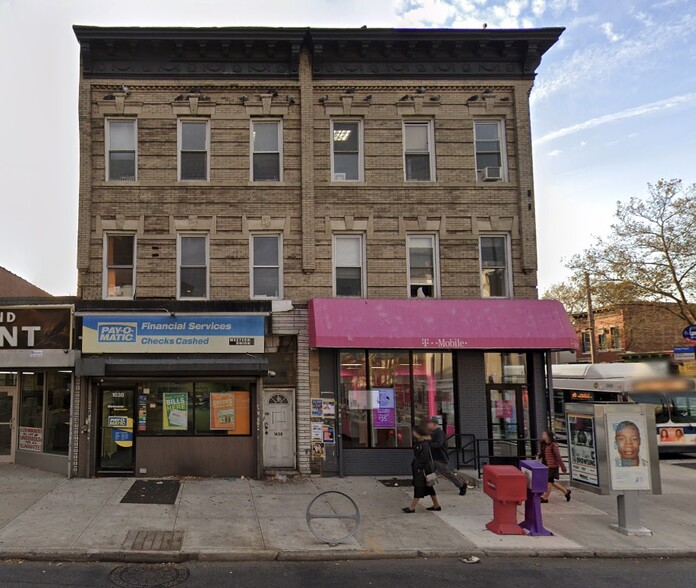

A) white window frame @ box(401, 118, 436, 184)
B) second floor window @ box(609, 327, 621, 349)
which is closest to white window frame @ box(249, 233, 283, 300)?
white window frame @ box(401, 118, 436, 184)

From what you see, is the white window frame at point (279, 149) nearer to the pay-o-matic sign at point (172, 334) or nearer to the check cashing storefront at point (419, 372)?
the check cashing storefront at point (419, 372)

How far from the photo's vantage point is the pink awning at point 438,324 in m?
12.7

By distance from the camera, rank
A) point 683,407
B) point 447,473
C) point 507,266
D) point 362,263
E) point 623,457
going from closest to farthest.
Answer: point 623,457, point 447,473, point 362,263, point 507,266, point 683,407

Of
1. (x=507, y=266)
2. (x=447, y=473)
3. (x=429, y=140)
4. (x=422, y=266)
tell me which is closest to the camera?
(x=447, y=473)

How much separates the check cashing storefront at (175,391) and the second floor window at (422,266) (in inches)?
150

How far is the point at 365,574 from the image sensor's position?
23.8 feet

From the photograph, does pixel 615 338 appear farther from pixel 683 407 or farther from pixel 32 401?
pixel 32 401

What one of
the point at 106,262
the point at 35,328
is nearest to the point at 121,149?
the point at 106,262

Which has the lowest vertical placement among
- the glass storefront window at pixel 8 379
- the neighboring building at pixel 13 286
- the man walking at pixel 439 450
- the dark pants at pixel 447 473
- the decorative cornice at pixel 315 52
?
the dark pants at pixel 447 473

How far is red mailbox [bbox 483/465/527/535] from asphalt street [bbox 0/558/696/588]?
96cm

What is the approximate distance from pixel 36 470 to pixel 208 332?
5364mm

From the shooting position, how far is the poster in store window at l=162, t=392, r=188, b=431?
12.9 meters

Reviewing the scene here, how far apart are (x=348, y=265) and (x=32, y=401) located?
28.7 ft

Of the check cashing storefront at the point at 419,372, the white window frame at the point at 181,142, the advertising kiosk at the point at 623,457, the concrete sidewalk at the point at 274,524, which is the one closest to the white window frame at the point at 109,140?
the white window frame at the point at 181,142
